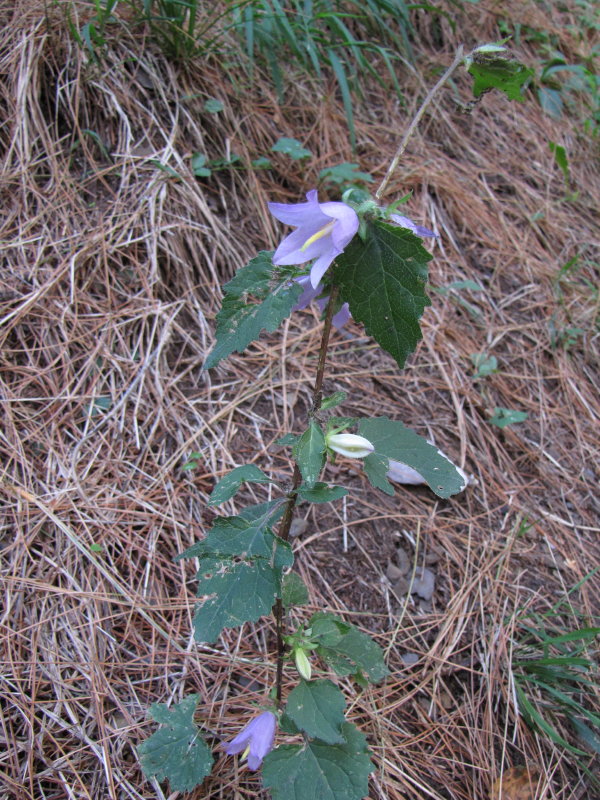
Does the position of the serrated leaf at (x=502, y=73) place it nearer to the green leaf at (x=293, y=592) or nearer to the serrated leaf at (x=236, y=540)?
the serrated leaf at (x=236, y=540)

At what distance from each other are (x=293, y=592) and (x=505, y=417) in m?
1.26

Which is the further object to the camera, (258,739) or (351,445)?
(258,739)

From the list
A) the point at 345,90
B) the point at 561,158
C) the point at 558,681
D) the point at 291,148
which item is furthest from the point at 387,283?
the point at 561,158

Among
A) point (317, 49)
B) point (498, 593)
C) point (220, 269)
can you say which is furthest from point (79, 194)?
point (498, 593)

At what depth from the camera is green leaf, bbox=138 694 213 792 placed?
1234 millimetres

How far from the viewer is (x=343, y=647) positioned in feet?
4.15

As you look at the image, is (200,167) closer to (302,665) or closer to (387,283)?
(387,283)

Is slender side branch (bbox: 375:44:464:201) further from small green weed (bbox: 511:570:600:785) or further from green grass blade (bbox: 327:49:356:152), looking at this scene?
green grass blade (bbox: 327:49:356:152)

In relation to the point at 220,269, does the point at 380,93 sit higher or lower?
higher

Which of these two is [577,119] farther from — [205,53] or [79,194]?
[79,194]

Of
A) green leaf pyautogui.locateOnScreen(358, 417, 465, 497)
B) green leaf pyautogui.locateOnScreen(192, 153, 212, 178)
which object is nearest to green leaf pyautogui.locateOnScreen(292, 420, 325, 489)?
green leaf pyautogui.locateOnScreen(358, 417, 465, 497)

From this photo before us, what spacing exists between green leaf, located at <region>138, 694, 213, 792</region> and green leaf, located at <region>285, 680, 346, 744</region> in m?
0.28

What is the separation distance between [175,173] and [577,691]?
2.25 m

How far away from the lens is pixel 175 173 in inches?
87.0
